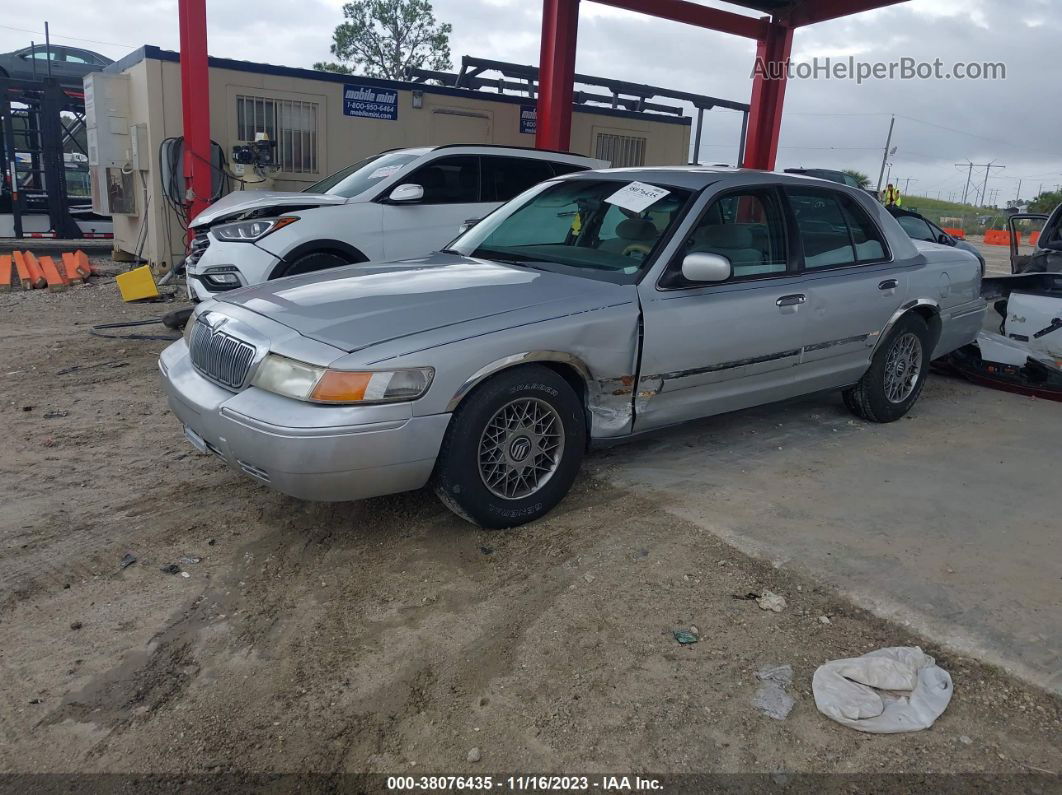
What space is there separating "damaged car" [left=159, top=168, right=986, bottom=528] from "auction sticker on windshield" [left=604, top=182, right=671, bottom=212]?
1 centimetres

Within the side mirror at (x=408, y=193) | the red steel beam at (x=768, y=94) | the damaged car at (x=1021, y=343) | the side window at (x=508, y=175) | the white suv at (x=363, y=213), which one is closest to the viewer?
the damaged car at (x=1021, y=343)

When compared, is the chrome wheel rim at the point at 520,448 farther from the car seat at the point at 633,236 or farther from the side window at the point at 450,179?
the side window at the point at 450,179

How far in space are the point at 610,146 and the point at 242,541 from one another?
1257 cm

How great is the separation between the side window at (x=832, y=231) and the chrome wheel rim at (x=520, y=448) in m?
2.03

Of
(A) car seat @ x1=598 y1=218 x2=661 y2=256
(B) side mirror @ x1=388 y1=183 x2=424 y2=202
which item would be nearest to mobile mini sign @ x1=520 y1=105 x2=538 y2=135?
(B) side mirror @ x1=388 y1=183 x2=424 y2=202

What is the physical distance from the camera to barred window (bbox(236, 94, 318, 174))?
11.6 meters

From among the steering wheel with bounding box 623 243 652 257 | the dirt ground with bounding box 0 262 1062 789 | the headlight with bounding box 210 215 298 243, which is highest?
the steering wheel with bounding box 623 243 652 257

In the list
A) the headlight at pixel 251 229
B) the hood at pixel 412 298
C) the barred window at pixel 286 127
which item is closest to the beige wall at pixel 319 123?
the barred window at pixel 286 127

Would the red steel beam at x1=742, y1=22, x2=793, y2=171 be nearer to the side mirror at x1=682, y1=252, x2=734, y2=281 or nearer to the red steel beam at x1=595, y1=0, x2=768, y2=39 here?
the red steel beam at x1=595, y1=0, x2=768, y2=39

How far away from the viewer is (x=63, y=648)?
289cm

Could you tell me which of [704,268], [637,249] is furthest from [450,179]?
[704,268]

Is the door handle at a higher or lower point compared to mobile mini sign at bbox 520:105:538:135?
lower

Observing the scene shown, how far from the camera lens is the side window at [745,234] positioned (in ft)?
14.4

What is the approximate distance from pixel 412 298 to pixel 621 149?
12.2 metres
